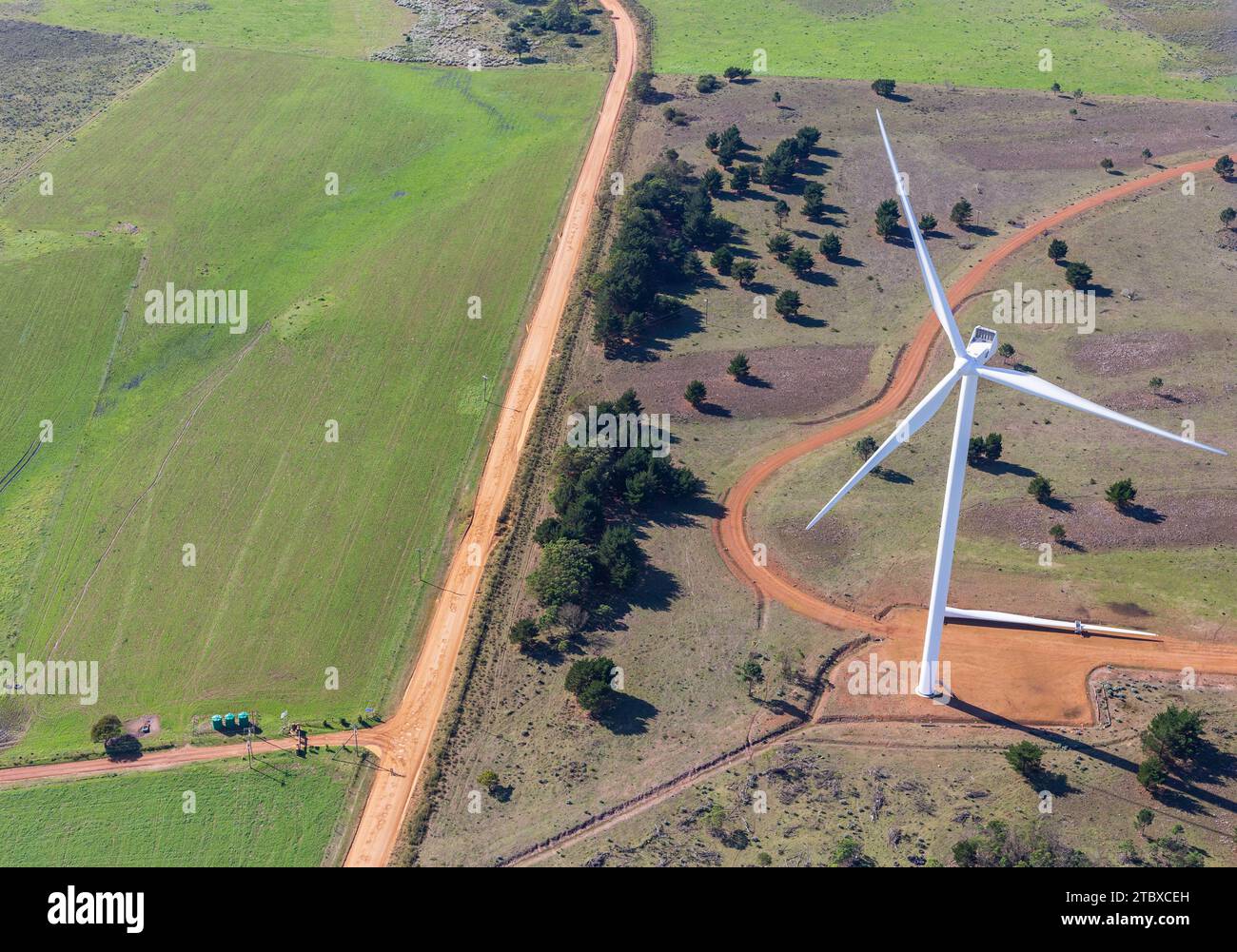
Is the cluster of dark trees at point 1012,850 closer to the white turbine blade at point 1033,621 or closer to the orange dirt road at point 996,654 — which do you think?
the orange dirt road at point 996,654

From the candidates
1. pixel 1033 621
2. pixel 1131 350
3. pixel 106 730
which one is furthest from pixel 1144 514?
pixel 106 730

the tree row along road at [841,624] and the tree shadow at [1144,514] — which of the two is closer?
the tree row along road at [841,624]

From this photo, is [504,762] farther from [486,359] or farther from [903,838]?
[486,359]

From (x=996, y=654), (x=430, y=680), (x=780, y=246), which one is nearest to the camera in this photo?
(x=430, y=680)

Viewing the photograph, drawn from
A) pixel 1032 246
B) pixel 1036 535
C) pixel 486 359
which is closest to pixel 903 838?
pixel 1036 535

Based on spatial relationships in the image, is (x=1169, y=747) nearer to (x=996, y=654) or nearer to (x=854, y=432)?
(x=996, y=654)

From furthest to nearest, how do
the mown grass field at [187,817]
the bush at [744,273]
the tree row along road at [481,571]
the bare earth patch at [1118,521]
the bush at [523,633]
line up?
Answer: 1. the bush at [744,273]
2. the bare earth patch at [1118,521]
3. the bush at [523,633]
4. the tree row along road at [481,571]
5. the mown grass field at [187,817]

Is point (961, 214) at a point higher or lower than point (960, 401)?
lower

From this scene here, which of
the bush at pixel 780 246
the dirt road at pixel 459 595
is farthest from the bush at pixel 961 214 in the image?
the dirt road at pixel 459 595
